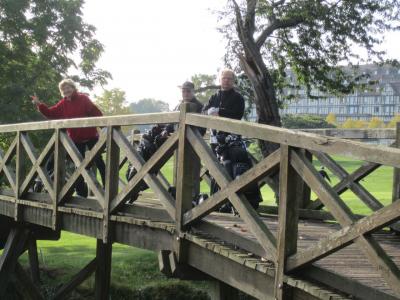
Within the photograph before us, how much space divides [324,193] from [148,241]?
264cm

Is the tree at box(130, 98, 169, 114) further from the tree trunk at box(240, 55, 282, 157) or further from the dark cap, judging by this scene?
the dark cap

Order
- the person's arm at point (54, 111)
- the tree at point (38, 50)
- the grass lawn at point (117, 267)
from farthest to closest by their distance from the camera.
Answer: the tree at point (38, 50) → the grass lawn at point (117, 267) → the person's arm at point (54, 111)

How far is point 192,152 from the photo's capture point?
5328 millimetres

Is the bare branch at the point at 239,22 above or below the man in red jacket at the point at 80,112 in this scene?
above

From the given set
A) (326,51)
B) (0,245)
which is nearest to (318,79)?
(326,51)

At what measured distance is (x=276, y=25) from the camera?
16172mm

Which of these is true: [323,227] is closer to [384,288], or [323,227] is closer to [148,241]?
[148,241]

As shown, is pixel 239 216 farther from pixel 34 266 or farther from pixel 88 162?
pixel 34 266

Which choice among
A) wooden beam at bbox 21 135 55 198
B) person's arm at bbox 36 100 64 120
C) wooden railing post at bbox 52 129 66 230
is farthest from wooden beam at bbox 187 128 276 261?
person's arm at bbox 36 100 64 120

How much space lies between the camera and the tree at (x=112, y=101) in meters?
61.7

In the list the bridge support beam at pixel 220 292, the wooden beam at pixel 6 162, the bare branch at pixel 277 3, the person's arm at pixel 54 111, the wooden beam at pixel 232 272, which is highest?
the bare branch at pixel 277 3

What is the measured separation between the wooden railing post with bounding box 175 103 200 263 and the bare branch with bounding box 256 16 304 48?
11.2 meters

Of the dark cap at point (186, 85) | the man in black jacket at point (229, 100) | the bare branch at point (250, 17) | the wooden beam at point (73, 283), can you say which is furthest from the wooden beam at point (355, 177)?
the bare branch at point (250, 17)

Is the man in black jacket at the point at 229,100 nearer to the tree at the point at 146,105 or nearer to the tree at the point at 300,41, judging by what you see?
Result: the tree at the point at 300,41
